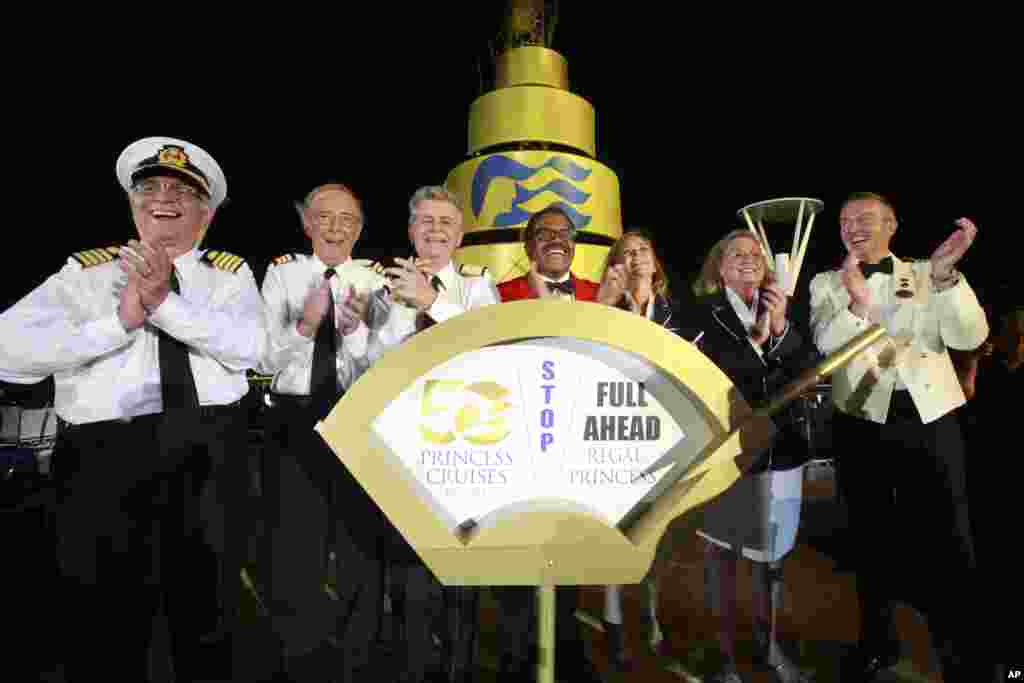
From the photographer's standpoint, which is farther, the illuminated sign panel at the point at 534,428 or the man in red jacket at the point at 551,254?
the man in red jacket at the point at 551,254

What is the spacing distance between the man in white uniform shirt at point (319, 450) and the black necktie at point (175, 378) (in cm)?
30

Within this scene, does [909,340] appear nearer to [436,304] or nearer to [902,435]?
[902,435]

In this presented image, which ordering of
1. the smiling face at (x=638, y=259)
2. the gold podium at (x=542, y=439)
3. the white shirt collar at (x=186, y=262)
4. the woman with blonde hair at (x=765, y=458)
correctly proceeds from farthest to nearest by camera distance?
the smiling face at (x=638, y=259) < the woman with blonde hair at (x=765, y=458) < the white shirt collar at (x=186, y=262) < the gold podium at (x=542, y=439)

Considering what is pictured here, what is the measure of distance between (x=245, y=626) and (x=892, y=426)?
124 inches

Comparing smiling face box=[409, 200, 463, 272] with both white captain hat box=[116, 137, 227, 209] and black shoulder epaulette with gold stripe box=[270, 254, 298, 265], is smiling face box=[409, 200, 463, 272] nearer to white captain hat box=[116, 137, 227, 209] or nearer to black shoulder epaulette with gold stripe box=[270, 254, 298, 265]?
black shoulder epaulette with gold stripe box=[270, 254, 298, 265]

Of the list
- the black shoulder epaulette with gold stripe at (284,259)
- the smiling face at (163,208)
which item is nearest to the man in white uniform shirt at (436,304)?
the black shoulder epaulette with gold stripe at (284,259)

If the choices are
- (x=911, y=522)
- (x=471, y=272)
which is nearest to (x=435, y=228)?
(x=471, y=272)

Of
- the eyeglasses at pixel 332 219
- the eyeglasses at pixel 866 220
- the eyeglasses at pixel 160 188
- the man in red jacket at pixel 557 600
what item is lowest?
the man in red jacket at pixel 557 600

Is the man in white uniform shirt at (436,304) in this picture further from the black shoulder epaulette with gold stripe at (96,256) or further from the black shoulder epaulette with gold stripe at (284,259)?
the black shoulder epaulette with gold stripe at (96,256)

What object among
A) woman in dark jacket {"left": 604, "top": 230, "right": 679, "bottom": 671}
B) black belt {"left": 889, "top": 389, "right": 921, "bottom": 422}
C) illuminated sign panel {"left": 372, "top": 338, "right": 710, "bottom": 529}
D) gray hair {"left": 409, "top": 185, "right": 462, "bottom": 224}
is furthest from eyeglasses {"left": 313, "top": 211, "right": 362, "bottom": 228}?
black belt {"left": 889, "top": 389, "right": 921, "bottom": 422}

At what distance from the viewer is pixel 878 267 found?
8.23ft

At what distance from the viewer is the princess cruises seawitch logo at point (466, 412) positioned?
1108mm

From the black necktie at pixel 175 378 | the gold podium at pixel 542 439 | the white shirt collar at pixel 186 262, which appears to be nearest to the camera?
the gold podium at pixel 542 439

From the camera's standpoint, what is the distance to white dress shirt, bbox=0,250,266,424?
1.74 metres
